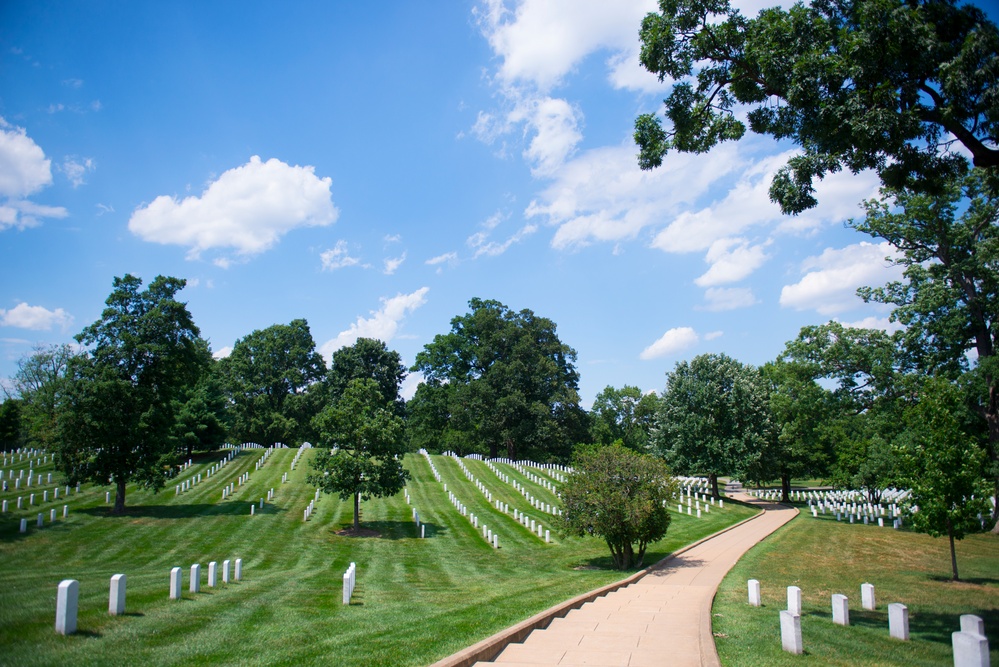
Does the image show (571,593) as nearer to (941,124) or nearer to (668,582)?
(668,582)

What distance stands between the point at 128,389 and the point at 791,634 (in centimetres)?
3524

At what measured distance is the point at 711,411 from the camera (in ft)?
159

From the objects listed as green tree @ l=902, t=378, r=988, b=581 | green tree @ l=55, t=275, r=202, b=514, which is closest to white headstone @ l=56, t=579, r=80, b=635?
green tree @ l=902, t=378, r=988, b=581

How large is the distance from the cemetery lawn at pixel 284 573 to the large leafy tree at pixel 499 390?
23.4 m

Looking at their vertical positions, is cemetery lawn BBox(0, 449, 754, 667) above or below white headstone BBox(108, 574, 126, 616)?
below

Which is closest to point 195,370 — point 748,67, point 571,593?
point 571,593

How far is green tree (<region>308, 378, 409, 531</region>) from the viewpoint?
30969mm

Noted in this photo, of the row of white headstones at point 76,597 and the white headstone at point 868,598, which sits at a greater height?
the row of white headstones at point 76,597

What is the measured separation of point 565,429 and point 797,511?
102ft

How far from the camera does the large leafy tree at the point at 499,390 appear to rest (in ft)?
240

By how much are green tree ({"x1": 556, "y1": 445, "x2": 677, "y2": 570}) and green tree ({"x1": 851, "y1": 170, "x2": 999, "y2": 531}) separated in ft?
65.1

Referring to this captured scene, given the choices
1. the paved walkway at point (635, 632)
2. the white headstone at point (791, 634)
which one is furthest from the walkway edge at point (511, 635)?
the white headstone at point (791, 634)

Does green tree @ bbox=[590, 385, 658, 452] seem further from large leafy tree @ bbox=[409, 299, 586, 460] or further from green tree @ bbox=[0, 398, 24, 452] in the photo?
green tree @ bbox=[0, 398, 24, 452]

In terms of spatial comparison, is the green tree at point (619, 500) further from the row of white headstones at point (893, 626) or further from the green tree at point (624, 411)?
the green tree at point (624, 411)
